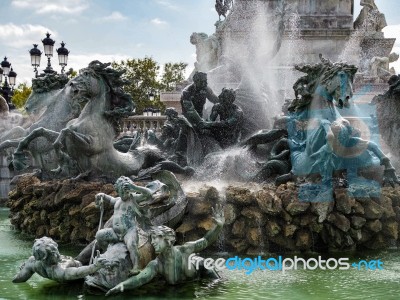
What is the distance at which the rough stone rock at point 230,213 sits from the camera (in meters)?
7.59

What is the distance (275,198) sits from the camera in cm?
767

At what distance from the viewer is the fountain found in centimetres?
604

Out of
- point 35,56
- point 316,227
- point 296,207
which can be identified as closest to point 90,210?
point 296,207

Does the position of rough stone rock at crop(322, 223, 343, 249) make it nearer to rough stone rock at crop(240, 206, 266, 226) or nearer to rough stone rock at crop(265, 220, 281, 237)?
rough stone rock at crop(265, 220, 281, 237)

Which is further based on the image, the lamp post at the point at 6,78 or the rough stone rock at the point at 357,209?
the lamp post at the point at 6,78

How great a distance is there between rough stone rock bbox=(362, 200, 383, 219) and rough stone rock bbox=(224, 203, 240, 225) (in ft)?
5.53

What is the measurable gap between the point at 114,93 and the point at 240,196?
2.80m

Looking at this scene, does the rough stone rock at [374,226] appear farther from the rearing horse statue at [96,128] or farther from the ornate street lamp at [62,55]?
the ornate street lamp at [62,55]

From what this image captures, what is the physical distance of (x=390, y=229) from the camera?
8.07 m

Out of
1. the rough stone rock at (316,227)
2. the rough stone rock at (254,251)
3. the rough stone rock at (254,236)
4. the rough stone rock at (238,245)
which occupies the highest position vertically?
the rough stone rock at (316,227)

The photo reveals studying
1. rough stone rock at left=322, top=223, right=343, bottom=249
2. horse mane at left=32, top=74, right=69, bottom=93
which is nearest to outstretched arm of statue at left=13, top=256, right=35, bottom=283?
rough stone rock at left=322, top=223, right=343, bottom=249

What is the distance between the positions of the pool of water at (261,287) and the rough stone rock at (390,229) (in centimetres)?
103

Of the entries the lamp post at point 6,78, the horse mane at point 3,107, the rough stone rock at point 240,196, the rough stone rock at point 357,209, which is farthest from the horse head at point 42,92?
the lamp post at point 6,78

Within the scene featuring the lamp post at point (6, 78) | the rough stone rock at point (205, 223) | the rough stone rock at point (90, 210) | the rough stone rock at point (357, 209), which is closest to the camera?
the rough stone rock at point (205, 223)
